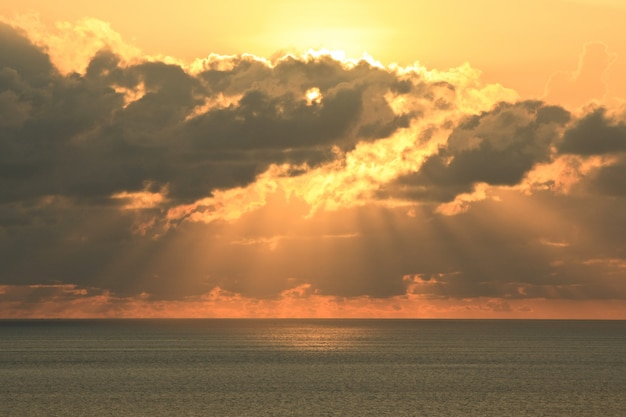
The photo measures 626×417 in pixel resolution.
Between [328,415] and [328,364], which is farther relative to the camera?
[328,364]

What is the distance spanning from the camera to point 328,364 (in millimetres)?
191875

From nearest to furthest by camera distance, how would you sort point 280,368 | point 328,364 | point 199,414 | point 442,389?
point 199,414 → point 442,389 → point 280,368 → point 328,364

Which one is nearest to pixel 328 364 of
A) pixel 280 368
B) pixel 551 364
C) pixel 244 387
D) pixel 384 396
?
pixel 280 368

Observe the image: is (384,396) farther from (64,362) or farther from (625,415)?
(64,362)

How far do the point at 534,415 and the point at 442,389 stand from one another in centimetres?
3127

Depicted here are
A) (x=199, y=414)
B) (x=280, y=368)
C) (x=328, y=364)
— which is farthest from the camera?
(x=328, y=364)

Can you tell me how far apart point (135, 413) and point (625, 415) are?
49049 mm

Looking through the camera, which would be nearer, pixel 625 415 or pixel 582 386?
pixel 625 415

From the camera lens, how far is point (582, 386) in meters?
134

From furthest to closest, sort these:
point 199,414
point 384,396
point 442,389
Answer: point 442,389, point 384,396, point 199,414

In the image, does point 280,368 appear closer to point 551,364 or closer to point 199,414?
point 551,364

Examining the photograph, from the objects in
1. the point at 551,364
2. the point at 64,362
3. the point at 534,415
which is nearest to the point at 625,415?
the point at 534,415

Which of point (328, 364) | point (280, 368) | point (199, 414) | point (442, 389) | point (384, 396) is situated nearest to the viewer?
point (199, 414)

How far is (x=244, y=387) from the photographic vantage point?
130 meters
